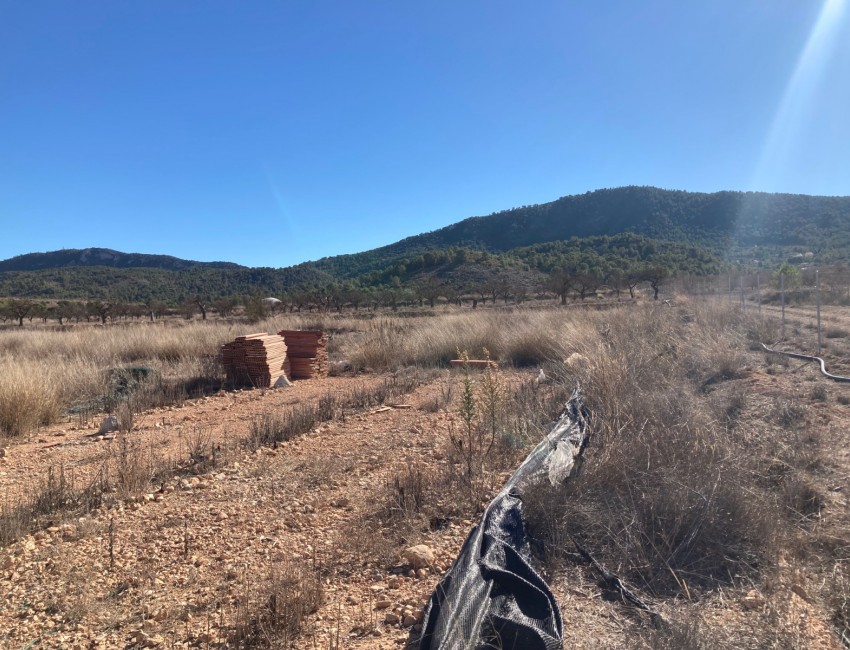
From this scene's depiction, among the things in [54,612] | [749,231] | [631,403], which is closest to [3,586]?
[54,612]

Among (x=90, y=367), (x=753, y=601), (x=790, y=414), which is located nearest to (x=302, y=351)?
(x=90, y=367)

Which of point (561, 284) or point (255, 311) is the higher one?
point (255, 311)

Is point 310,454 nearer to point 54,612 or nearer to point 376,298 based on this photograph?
point 54,612

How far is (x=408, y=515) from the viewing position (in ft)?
12.6

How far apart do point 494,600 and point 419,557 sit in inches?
32.8

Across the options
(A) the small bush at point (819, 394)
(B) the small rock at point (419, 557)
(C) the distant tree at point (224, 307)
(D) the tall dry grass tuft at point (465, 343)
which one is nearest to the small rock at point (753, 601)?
(B) the small rock at point (419, 557)

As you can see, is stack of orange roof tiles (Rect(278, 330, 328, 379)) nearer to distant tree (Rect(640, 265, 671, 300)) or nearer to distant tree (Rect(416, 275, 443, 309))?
distant tree (Rect(640, 265, 671, 300))

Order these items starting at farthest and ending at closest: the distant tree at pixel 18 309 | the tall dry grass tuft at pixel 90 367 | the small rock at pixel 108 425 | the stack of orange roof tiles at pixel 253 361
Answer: the distant tree at pixel 18 309 → the stack of orange roof tiles at pixel 253 361 → the tall dry grass tuft at pixel 90 367 → the small rock at pixel 108 425

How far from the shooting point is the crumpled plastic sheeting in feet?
7.45

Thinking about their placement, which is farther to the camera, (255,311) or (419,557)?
(255,311)

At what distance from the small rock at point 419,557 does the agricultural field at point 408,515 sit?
0.12 ft

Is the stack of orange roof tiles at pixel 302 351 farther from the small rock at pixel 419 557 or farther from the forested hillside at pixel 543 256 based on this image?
the forested hillside at pixel 543 256

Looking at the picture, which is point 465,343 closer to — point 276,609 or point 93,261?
point 276,609

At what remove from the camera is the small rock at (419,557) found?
3.23 m
